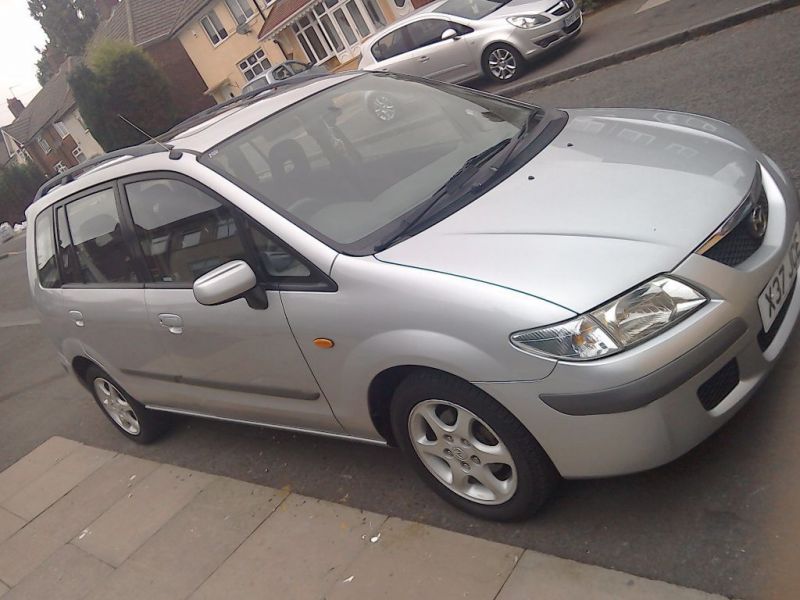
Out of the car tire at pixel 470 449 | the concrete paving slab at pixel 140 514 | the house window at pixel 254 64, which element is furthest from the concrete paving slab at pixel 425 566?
the house window at pixel 254 64

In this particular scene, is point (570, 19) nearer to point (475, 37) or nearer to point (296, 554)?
point (475, 37)

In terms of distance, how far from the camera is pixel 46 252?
16.8 feet

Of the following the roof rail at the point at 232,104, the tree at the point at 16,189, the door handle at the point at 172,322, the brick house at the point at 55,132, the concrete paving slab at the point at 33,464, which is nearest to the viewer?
the door handle at the point at 172,322

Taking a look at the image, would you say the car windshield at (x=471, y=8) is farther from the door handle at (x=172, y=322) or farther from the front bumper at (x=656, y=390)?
the front bumper at (x=656, y=390)

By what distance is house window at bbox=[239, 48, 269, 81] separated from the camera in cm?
3903

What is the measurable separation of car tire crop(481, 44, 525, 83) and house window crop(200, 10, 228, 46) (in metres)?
30.6

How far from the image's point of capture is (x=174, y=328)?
391 centimetres

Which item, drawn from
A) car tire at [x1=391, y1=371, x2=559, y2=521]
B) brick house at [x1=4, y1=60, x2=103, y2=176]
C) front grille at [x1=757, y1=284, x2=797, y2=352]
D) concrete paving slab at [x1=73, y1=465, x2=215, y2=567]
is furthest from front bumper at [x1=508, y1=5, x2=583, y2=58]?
brick house at [x1=4, y1=60, x2=103, y2=176]

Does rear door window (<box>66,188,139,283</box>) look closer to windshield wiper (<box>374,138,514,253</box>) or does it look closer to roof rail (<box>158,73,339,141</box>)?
roof rail (<box>158,73,339,141</box>)

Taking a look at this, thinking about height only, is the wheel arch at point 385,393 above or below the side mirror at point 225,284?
below

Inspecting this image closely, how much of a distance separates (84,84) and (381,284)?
3687 centimetres

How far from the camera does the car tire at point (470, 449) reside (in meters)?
2.76

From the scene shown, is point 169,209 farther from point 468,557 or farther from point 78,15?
point 78,15

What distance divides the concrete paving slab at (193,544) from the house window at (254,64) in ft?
123
